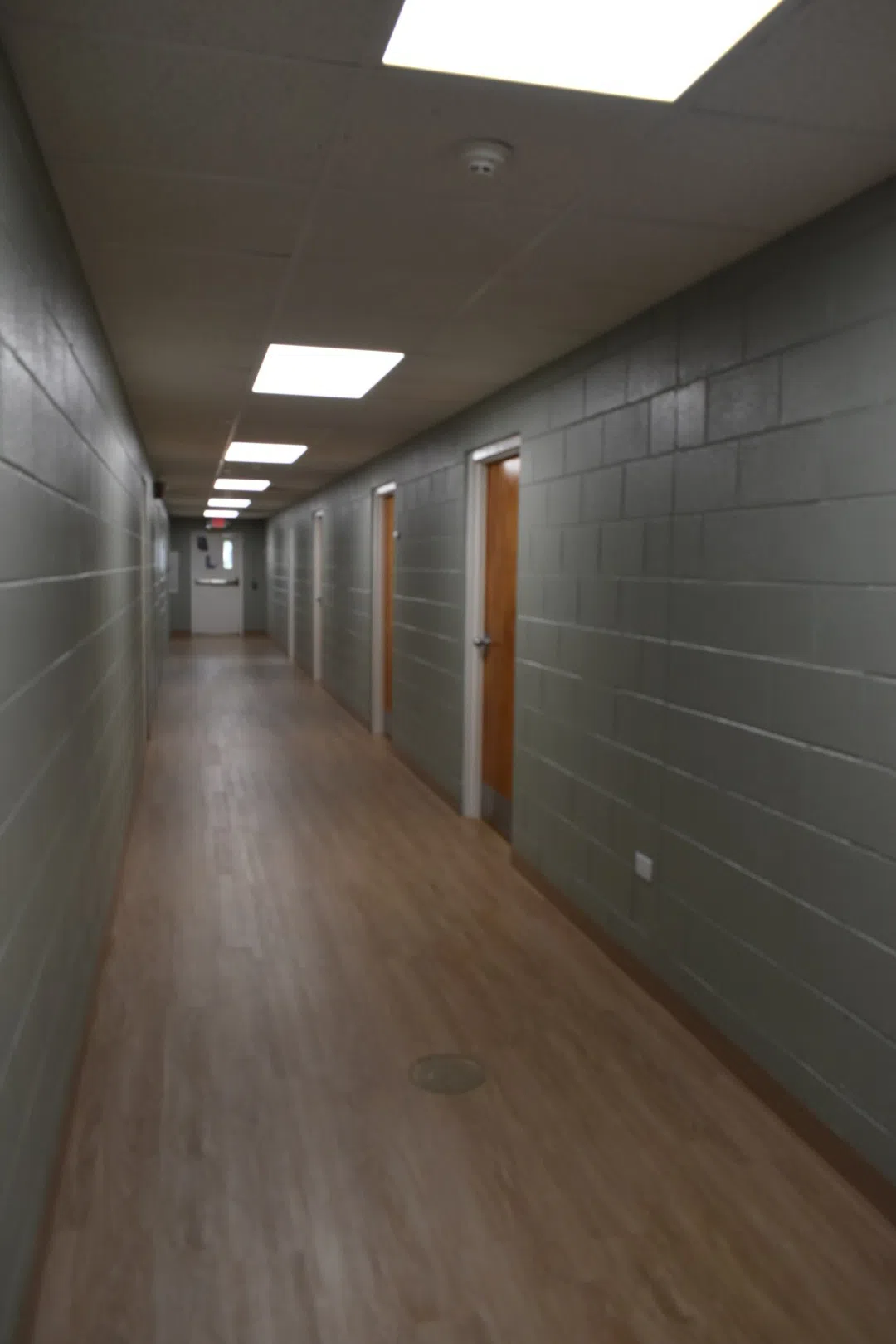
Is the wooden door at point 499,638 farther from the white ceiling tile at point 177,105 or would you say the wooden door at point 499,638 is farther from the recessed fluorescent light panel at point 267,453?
the white ceiling tile at point 177,105

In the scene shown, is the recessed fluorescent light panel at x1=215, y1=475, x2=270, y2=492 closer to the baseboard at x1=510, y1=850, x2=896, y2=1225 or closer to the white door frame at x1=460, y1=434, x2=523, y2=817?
the white door frame at x1=460, y1=434, x2=523, y2=817

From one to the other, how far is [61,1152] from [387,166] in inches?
96.1

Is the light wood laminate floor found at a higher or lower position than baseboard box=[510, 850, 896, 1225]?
lower

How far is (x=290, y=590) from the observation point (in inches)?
578

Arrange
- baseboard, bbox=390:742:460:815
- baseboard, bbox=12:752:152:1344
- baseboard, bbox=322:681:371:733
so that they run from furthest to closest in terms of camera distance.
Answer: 1. baseboard, bbox=322:681:371:733
2. baseboard, bbox=390:742:460:815
3. baseboard, bbox=12:752:152:1344

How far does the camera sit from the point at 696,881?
316 cm

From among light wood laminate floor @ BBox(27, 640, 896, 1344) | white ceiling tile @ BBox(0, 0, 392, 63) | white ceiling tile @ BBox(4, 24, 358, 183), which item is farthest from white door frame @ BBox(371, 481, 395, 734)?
white ceiling tile @ BBox(0, 0, 392, 63)

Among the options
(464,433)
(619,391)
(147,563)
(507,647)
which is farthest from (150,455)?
(619,391)

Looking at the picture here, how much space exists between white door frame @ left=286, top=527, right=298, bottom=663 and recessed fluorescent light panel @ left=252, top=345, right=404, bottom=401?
8.89 meters

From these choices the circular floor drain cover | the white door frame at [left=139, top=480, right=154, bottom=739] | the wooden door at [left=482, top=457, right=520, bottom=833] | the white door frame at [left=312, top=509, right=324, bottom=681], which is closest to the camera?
the circular floor drain cover

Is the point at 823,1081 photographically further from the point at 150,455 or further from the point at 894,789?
the point at 150,455

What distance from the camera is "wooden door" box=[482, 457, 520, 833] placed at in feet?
17.5

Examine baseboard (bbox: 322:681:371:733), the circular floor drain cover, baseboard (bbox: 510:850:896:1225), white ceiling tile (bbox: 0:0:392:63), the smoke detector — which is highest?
white ceiling tile (bbox: 0:0:392:63)

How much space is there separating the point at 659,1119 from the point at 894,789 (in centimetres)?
113
